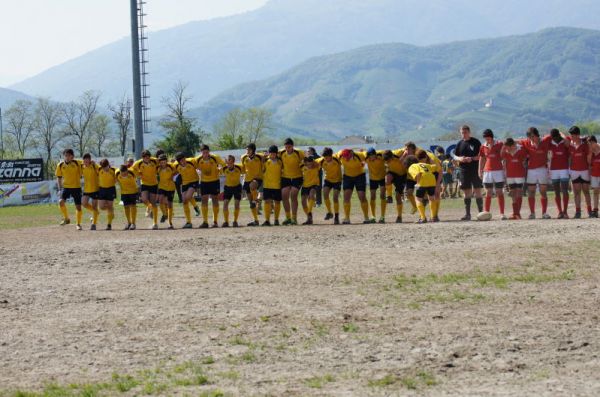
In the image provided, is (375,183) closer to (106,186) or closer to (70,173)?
(106,186)

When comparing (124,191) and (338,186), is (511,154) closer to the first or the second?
(338,186)

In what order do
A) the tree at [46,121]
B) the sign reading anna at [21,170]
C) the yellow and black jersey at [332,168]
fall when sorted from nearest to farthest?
the yellow and black jersey at [332,168] < the sign reading anna at [21,170] < the tree at [46,121]

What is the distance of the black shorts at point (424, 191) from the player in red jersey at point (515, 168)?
184 centimetres

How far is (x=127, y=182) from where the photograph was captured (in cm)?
2400

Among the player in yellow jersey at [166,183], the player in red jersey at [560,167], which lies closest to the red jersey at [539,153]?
the player in red jersey at [560,167]

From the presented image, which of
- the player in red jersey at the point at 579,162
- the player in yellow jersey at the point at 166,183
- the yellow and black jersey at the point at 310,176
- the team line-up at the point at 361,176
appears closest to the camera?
the player in red jersey at the point at 579,162

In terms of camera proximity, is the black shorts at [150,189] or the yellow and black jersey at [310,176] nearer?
the yellow and black jersey at [310,176]

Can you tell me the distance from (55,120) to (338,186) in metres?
134

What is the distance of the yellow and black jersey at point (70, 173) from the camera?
24.7 meters

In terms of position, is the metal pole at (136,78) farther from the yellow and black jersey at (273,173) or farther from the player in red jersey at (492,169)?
the player in red jersey at (492,169)

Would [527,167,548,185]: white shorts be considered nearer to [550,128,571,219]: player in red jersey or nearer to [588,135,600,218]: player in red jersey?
[550,128,571,219]: player in red jersey

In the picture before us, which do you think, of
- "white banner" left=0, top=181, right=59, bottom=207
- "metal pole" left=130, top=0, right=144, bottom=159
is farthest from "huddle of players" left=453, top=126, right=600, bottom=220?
"white banner" left=0, top=181, right=59, bottom=207

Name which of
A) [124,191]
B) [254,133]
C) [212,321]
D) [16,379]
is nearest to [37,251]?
[124,191]

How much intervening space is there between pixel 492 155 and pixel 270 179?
5.40 metres
